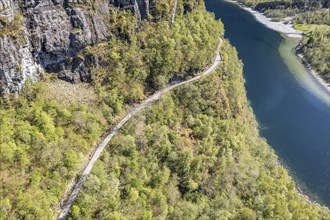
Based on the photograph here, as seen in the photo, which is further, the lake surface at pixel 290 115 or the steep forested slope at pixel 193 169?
the lake surface at pixel 290 115

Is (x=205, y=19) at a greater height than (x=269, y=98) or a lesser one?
greater

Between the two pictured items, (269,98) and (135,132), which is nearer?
(135,132)

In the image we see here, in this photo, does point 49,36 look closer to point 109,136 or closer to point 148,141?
point 109,136

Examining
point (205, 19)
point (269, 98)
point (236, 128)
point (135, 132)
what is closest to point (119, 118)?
point (135, 132)

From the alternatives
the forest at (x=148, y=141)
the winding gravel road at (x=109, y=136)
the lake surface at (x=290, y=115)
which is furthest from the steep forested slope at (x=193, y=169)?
the lake surface at (x=290, y=115)

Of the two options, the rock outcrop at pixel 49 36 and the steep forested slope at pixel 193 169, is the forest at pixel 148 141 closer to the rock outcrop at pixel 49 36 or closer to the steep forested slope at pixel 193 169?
the steep forested slope at pixel 193 169

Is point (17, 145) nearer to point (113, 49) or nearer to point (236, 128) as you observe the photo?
point (113, 49)
